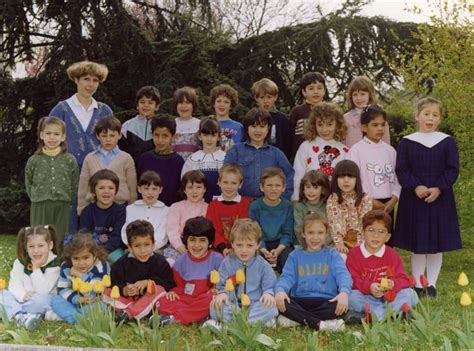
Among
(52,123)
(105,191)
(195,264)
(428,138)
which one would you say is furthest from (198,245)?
(428,138)

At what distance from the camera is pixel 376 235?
470cm

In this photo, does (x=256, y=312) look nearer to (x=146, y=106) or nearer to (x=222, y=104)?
(x=222, y=104)

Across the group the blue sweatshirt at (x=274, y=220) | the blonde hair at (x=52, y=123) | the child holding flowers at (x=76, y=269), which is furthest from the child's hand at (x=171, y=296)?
the blonde hair at (x=52, y=123)

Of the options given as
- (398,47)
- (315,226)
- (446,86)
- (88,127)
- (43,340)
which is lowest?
(43,340)

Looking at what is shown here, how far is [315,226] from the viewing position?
4641 mm

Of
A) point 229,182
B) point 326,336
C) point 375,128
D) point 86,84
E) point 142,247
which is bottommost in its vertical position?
point 326,336

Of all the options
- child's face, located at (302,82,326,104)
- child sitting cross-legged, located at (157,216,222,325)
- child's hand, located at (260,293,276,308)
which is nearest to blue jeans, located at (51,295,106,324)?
child sitting cross-legged, located at (157,216,222,325)

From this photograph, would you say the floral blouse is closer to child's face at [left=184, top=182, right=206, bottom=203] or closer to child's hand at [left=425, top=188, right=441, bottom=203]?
child's hand at [left=425, top=188, right=441, bottom=203]

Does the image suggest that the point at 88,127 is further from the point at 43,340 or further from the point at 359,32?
the point at 359,32

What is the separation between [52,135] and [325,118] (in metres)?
2.41

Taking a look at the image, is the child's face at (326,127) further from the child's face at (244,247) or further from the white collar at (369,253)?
the child's face at (244,247)

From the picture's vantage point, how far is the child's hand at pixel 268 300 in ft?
14.2

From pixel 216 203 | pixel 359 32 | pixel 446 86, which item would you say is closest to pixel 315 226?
pixel 216 203

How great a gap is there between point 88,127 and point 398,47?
237 inches
